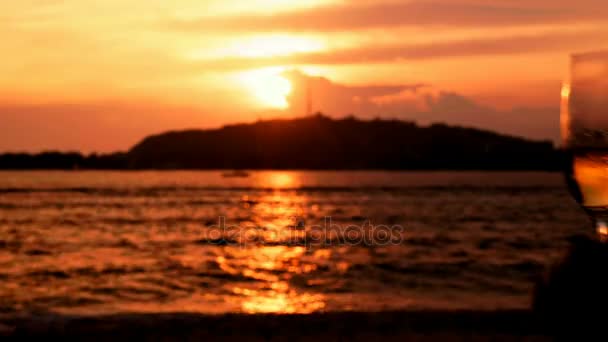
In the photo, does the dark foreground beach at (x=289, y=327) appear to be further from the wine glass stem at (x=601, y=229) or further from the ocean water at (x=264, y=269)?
the wine glass stem at (x=601, y=229)

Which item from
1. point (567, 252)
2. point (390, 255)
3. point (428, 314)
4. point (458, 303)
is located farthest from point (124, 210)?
point (567, 252)

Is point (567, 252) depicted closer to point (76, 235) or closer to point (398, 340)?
point (398, 340)

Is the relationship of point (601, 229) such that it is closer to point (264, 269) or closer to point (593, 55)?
point (593, 55)

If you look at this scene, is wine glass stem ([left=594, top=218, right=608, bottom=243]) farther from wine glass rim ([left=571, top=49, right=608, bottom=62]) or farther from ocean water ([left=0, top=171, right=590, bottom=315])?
ocean water ([left=0, top=171, right=590, bottom=315])

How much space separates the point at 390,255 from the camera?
28.1 metres

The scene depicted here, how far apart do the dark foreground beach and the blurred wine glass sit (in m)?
6.93

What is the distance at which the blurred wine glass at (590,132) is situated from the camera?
1262mm

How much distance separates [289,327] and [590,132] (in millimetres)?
8215

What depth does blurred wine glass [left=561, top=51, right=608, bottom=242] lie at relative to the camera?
4.14 ft

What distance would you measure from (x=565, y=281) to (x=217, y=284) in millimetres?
19032

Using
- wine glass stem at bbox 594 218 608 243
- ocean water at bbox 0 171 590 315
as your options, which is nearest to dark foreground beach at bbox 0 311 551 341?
ocean water at bbox 0 171 590 315

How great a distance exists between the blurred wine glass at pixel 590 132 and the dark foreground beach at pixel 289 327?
22.7 ft

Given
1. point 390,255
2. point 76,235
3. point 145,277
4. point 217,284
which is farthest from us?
point 76,235

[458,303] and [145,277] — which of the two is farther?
[145,277]
